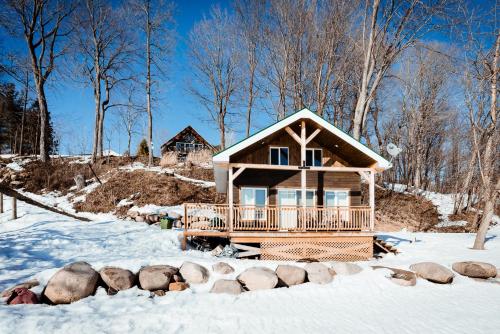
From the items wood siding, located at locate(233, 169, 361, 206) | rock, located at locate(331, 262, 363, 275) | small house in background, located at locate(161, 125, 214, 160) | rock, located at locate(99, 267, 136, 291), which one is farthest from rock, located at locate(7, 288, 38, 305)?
small house in background, located at locate(161, 125, 214, 160)

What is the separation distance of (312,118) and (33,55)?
81.8 feet

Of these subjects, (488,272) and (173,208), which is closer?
(488,272)

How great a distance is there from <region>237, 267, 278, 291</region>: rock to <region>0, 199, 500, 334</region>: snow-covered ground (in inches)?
9.2

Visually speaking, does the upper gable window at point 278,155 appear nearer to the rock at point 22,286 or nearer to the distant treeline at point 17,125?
the rock at point 22,286

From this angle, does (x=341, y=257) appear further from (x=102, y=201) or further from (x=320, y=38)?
(x=320, y=38)

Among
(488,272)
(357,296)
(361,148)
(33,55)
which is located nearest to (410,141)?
(361,148)

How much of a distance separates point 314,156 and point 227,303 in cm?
927

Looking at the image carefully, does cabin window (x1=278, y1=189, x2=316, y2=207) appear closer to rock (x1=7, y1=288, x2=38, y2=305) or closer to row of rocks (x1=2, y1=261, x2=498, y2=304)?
row of rocks (x1=2, y1=261, x2=498, y2=304)

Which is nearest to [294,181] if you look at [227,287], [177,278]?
[227,287]

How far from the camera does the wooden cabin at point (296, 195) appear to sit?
40.4 feet

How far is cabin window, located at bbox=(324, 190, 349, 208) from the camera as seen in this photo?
15172mm

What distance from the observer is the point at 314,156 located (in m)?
15.3

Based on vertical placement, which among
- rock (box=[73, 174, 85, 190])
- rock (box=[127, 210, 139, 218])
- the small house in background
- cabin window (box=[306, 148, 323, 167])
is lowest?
rock (box=[127, 210, 139, 218])

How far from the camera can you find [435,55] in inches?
1126
